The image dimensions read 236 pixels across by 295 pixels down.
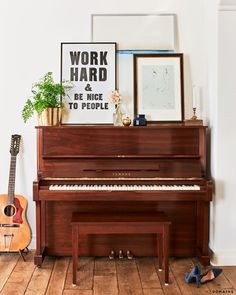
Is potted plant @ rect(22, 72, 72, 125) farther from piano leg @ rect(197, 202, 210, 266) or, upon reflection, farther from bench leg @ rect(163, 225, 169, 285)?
piano leg @ rect(197, 202, 210, 266)

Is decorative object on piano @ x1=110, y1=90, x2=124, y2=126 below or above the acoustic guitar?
above

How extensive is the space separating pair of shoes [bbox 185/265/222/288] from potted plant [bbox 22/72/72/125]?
67.6 inches

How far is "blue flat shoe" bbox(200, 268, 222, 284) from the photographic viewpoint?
3303 millimetres

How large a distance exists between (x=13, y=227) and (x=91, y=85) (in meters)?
1.49

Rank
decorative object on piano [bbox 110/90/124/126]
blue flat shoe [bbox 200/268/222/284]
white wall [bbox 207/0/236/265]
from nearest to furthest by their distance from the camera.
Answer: blue flat shoe [bbox 200/268/222/284]
white wall [bbox 207/0/236/265]
decorative object on piano [bbox 110/90/124/126]

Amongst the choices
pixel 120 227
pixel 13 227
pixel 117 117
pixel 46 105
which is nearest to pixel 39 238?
pixel 13 227

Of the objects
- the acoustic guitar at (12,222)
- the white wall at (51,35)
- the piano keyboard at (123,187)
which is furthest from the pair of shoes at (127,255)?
the white wall at (51,35)

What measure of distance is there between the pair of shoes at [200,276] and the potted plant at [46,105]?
172cm

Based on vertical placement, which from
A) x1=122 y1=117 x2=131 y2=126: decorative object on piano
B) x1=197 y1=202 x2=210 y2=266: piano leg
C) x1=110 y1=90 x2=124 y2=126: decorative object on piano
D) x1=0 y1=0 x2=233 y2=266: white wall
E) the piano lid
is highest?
x1=0 y1=0 x2=233 y2=266: white wall

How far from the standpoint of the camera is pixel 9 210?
Answer: 3951 millimetres

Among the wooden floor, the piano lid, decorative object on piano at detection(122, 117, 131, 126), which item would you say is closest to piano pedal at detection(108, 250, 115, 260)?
the wooden floor

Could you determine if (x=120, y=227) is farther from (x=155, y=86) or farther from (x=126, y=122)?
(x=155, y=86)

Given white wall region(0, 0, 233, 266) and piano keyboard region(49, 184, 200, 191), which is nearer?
piano keyboard region(49, 184, 200, 191)

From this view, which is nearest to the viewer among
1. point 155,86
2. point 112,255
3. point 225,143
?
point 225,143
